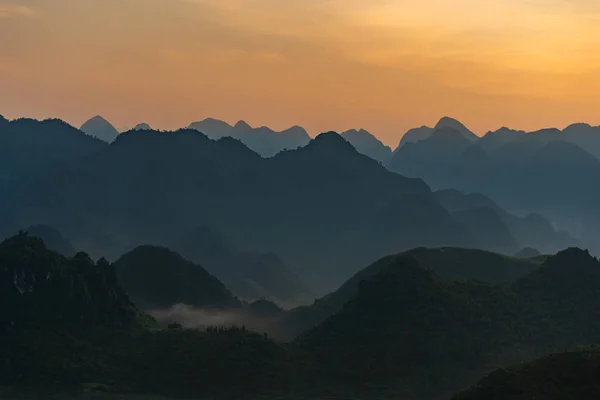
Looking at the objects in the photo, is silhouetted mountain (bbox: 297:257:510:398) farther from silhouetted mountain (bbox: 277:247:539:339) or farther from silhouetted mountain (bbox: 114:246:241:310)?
silhouetted mountain (bbox: 114:246:241:310)

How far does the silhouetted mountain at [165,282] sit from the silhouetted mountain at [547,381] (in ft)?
366

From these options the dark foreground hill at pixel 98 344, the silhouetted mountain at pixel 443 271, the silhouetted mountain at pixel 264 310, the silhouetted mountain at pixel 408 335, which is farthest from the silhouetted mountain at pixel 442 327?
the silhouetted mountain at pixel 264 310

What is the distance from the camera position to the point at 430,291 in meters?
130

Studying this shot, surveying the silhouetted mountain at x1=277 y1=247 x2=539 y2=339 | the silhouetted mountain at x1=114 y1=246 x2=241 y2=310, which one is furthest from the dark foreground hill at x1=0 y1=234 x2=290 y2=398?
the silhouetted mountain at x1=277 y1=247 x2=539 y2=339

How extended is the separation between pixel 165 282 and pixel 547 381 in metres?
120

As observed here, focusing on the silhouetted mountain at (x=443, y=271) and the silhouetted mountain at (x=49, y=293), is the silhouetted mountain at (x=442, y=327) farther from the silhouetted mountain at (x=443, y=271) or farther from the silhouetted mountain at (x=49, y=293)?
the silhouetted mountain at (x=443, y=271)

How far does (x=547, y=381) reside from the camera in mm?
67875

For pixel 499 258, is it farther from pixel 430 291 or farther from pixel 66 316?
pixel 66 316

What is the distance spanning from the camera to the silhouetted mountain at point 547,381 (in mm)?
66062

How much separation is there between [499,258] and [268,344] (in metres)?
92.0

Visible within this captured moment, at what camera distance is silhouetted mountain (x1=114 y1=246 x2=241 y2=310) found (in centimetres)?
17488

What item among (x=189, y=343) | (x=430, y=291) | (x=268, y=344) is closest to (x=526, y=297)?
(x=430, y=291)

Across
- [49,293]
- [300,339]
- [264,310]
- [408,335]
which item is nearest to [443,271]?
[264,310]

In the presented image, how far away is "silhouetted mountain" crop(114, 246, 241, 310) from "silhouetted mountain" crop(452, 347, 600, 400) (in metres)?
112
